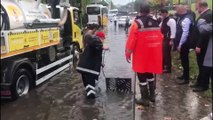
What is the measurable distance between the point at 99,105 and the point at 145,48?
1.62 meters

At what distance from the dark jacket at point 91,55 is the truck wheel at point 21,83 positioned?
4.16 ft

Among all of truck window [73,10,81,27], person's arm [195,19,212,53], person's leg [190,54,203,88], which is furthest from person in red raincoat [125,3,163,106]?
truck window [73,10,81,27]

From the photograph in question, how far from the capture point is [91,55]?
7.83 meters

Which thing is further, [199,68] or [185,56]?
[185,56]

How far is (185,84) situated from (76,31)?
6038 mm

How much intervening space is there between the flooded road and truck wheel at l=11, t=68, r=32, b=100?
15 cm

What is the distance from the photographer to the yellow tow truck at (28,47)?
7176 mm

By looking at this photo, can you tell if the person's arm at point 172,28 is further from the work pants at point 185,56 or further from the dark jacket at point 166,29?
the work pants at point 185,56

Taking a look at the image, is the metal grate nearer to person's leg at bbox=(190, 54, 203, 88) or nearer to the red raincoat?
the red raincoat

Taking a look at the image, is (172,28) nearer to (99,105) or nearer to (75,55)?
(99,105)

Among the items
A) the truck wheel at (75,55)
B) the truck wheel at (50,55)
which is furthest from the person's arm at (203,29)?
Result: the truck wheel at (75,55)

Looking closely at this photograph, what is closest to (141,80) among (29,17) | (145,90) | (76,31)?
(145,90)

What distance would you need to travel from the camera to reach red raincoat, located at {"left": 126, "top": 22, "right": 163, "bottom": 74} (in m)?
6.61

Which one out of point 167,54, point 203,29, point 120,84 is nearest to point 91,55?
point 120,84
